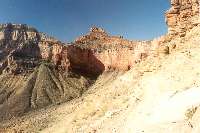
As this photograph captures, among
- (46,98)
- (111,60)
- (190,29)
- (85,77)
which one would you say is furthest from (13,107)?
(190,29)

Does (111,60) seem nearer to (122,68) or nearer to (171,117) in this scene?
(122,68)

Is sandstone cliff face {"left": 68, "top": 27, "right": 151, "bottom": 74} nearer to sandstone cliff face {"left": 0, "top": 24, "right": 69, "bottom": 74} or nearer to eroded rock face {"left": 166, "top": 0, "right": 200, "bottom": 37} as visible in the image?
sandstone cliff face {"left": 0, "top": 24, "right": 69, "bottom": 74}

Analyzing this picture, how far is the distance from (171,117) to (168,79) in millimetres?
8614

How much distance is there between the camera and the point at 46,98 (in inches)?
5251

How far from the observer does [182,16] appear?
59031mm

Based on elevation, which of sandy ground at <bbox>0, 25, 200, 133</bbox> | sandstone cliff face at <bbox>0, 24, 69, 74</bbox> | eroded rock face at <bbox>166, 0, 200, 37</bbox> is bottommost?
sandy ground at <bbox>0, 25, 200, 133</bbox>

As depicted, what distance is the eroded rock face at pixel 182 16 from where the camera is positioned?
56222mm

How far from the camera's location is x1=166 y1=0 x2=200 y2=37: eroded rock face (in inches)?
2213

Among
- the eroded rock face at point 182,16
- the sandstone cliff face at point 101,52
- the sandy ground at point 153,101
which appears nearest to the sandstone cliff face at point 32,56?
the sandstone cliff face at point 101,52

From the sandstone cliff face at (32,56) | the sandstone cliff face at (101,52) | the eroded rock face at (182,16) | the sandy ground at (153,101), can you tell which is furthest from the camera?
the sandstone cliff face at (101,52)

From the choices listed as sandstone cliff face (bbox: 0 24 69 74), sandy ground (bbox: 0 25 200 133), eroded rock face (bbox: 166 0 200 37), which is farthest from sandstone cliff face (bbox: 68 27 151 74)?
sandy ground (bbox: 0 25 200 133)

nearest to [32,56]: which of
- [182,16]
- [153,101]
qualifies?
[182,16]

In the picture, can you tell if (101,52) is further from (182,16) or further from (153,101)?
(153,101)

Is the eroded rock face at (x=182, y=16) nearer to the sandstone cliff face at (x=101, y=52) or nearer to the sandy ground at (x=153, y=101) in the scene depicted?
the sandy ground at (x=153, y=101)
